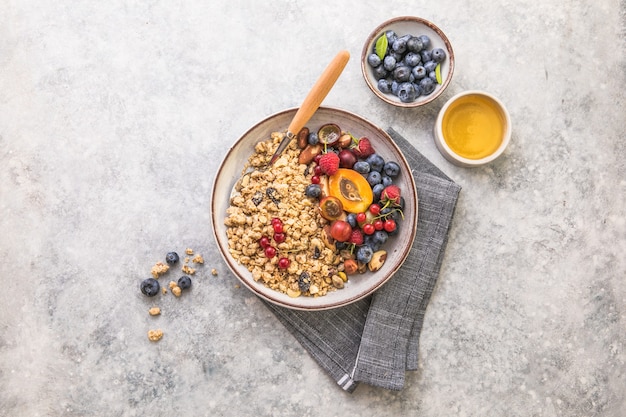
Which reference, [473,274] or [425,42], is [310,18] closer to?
[425,42]

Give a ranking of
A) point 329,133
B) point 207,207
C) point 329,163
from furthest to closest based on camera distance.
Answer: point 207,207, point 329,133, point 329,163

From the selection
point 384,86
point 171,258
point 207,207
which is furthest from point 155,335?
point 384,86

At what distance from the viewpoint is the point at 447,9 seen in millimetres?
2246

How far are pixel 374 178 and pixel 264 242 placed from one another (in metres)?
0.47

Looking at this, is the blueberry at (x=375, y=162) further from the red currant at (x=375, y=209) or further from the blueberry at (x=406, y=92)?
the blueberry at (x=406, y=92)

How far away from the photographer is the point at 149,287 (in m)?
2.11

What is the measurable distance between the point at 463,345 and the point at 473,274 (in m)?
0.28

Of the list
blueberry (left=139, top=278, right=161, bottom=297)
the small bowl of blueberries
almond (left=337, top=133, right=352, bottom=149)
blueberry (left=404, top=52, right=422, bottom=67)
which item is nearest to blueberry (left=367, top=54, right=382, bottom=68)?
the small bowl of blueberries

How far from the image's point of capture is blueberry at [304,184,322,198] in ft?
6.45

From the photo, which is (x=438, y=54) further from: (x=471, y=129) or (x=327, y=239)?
(x=327, y=239)

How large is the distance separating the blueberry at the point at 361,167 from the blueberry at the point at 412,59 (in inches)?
17.1

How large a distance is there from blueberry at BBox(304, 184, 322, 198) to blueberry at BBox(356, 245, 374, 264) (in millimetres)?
251

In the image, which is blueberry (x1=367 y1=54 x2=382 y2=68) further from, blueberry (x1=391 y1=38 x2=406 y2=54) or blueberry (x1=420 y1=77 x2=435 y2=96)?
blueberry (x1=420 y1=77 x2=435 y2=96)

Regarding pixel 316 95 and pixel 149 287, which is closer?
pixel 316 95
